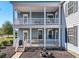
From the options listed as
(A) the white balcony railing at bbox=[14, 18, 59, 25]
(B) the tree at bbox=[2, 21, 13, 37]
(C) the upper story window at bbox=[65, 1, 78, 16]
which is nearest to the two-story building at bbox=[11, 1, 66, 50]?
(A) the white balcony railing at bbox=[14, 18, 59, 25]

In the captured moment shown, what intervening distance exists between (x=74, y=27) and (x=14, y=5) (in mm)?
8818

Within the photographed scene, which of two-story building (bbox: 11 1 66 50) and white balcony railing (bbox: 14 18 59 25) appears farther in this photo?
white balcony railing (bbox: 14 18 59 25)

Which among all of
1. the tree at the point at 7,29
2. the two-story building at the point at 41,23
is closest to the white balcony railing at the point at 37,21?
the two-story building at the point at 41,23

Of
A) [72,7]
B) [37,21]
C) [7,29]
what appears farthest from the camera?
[7,29]

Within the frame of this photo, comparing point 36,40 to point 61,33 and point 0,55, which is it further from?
point 0,55

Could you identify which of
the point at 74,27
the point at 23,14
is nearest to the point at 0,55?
the point at 74,27

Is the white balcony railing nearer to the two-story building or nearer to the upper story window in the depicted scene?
the two-story building

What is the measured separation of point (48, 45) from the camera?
23.5 metres

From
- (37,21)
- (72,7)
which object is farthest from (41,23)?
(72,7)

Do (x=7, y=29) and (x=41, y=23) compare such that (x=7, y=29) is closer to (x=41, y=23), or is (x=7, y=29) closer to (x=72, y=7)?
(x=41, y=23)

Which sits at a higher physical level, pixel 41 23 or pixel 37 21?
pixel 37 21

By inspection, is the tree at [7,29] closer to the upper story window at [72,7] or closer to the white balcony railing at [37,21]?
the white balcony railing at [37,21]

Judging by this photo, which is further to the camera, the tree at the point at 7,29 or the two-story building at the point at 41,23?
the tree at the point at 7,29

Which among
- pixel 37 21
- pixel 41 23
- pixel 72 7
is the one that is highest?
pixel 72 7
